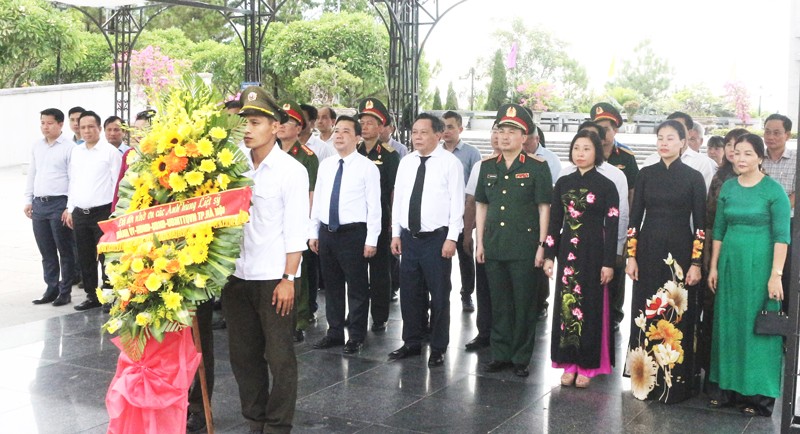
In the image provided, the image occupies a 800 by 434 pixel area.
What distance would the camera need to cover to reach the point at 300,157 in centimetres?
658

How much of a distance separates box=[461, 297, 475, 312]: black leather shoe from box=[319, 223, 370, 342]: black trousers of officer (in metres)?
1.53

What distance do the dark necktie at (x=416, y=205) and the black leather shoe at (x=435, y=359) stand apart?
83 centimetres

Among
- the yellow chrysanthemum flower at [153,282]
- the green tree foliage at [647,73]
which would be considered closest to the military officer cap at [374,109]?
the yellow chrysanthemum flower at [153,282]

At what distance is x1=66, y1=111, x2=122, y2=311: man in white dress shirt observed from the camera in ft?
24.4

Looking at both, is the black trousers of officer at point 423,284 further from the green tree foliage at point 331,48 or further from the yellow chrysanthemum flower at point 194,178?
the green tree foliage at point 331,48

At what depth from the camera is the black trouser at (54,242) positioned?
7855 mm

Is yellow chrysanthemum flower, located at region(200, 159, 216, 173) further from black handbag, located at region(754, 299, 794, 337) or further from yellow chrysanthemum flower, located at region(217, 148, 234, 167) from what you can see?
black handbag, located at region(754, 299, 794, 337)

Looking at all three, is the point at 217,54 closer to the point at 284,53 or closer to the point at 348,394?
the point at 284,53

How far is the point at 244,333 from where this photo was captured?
4.37m

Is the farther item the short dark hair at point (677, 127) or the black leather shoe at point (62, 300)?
the black leather shoe at point (62, 300)

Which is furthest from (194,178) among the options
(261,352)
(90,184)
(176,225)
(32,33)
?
(32,33)

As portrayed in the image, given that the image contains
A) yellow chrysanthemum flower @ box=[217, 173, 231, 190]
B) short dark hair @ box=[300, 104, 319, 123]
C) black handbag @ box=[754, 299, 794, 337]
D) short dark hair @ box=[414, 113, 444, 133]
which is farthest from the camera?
short dark hair @ box=[300, 104, 319, 123]

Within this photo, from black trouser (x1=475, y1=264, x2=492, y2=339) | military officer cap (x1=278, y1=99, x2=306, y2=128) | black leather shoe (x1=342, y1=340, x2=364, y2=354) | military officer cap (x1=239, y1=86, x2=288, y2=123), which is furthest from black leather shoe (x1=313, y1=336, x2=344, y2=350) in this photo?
military officer cap (x1=239, y1=86, x2=288, y2=123)

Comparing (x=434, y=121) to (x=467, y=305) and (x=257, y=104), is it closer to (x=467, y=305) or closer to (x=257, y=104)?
(x=257, y=104)
